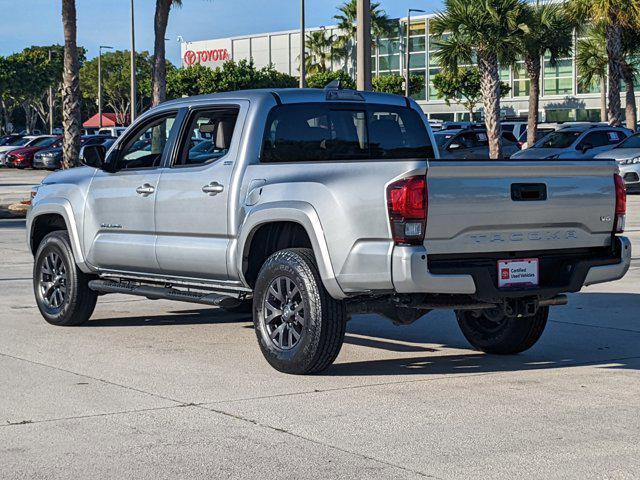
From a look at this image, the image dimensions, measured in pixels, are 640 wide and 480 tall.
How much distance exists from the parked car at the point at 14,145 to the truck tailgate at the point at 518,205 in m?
51.7

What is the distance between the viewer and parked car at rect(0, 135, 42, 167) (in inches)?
2266

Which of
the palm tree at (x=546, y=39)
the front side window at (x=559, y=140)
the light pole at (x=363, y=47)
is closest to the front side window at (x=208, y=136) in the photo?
the light pole at (x=363, y=47)

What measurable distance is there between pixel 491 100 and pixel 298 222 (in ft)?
116

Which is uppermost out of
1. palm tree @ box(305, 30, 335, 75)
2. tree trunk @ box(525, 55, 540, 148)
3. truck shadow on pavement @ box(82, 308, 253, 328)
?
palm tree @ box(305, 30, 335, 75)

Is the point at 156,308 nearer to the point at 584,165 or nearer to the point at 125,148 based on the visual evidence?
the point at 125,148

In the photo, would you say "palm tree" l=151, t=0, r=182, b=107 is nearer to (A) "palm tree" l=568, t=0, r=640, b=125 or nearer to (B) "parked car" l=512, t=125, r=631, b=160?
(B) "parked car" l=512, t=125, r=631, b=160

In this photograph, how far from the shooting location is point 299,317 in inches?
320

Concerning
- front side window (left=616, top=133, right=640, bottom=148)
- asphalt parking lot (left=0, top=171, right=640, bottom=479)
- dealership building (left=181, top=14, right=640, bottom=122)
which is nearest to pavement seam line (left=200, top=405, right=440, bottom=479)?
asphalt parking lot (left=0, top=171, right=640, bottom=479)

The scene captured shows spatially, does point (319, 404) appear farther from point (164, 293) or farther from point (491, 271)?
point (164, 293)

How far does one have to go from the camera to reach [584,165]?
812cm

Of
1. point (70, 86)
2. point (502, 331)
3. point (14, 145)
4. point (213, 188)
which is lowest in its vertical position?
point (502, 331)

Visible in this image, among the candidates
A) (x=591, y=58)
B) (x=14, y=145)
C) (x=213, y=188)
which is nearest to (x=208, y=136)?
(x=213, y=188)

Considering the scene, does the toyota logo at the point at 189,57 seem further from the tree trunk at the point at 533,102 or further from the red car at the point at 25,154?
the tree trunk at the point at 533,102

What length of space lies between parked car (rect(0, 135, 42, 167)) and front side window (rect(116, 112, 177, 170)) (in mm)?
48625
